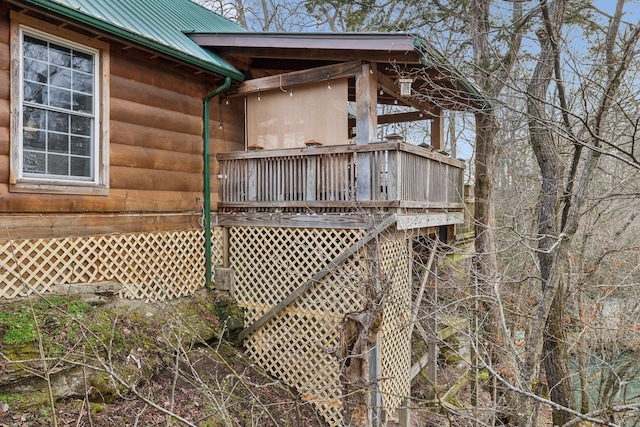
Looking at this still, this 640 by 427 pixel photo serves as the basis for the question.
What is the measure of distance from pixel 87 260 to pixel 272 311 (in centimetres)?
286

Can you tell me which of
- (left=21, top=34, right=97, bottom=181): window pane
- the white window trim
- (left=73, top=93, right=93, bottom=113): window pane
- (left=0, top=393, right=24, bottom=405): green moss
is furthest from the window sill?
(left=0, top=393, right=24, bottom=405): green moss

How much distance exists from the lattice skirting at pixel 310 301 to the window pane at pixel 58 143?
298 cm

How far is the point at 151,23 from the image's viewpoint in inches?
263

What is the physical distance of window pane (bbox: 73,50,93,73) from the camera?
5.65 m

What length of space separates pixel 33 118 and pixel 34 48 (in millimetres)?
843

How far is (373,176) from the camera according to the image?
6.39m

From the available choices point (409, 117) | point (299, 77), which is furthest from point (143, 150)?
point (409, 117)

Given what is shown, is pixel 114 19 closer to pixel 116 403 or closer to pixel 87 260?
pixel 87 260

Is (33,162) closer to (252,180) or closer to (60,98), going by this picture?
(60,98)

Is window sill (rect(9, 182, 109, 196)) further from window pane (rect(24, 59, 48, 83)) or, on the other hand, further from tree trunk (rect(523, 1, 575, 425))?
tree trunk (rect(523, 1, 575, 425))

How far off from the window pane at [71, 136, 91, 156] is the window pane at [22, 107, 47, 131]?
0.39 m

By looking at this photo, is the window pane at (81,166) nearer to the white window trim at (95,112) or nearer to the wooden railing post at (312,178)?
the white window trim at (95,112)

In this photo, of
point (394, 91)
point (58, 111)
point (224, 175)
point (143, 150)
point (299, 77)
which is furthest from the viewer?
point (394, 91)

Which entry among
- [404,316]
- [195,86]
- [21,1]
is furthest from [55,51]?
[404,316]
